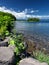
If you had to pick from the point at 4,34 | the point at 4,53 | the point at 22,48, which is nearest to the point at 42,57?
the point at 22,48

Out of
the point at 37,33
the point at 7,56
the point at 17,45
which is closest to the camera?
the point at 7,56

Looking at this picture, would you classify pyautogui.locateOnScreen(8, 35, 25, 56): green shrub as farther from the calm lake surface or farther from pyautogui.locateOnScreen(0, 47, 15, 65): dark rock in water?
the calm lake surface

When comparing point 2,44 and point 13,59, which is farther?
point 2,44

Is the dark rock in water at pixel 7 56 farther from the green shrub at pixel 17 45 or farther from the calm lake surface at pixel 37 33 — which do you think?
the calm lake surface at pixel 37 33

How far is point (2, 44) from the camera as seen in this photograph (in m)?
11.5

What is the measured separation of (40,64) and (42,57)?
1.37 meters

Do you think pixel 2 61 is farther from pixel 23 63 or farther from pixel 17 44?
pixel 17 44

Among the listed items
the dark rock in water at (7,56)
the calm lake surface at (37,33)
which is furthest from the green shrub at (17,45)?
the calm lake surface at (37,33)

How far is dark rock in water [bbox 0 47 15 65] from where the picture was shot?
918cm

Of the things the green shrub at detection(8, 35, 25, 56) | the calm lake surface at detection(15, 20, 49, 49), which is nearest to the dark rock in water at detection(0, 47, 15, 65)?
the green shrub at detection(8, 35, 25, 56)

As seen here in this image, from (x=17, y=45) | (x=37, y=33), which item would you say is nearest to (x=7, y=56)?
(x=17, y=45)

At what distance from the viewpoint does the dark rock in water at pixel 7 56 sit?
9181mm

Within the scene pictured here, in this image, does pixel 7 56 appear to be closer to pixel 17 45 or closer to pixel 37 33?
pixel 17 45

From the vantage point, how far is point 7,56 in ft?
30.8
